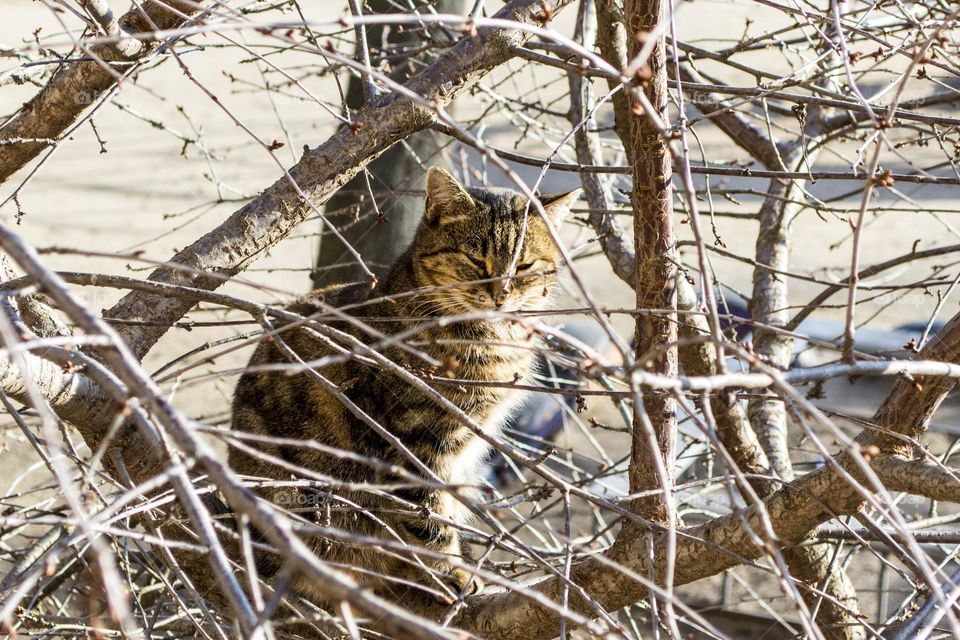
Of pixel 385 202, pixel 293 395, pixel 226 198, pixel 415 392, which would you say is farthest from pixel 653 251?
pixel 226 198

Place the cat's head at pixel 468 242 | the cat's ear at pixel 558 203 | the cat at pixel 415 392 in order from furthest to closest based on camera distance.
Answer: the cat's head at pixel 468 242, the cat's ear at pixel 558 203, the cat at pixel 415 392

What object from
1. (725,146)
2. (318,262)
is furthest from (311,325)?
(725,146)

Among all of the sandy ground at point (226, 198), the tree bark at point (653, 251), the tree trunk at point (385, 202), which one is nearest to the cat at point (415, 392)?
the tree bark at point (653, 251)

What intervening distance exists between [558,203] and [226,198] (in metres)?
3.87

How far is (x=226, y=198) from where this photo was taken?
6781 mm

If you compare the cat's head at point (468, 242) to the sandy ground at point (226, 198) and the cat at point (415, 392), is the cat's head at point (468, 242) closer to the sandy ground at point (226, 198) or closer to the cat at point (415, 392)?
the cat at point (415, 392)

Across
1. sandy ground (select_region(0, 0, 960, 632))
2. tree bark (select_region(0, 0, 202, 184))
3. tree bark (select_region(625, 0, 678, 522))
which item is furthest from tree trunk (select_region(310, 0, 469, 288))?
tree bark (select_region(625, 0, 678, 522))

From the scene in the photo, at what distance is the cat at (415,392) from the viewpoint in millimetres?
3158

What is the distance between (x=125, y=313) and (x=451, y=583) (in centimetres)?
132

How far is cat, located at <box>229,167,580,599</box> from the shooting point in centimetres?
316

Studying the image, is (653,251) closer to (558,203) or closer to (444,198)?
(558,203)

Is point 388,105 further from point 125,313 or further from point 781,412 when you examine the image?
point 781,412

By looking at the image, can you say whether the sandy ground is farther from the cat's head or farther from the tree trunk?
the cat's head

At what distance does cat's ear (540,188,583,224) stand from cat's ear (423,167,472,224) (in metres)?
0.33
